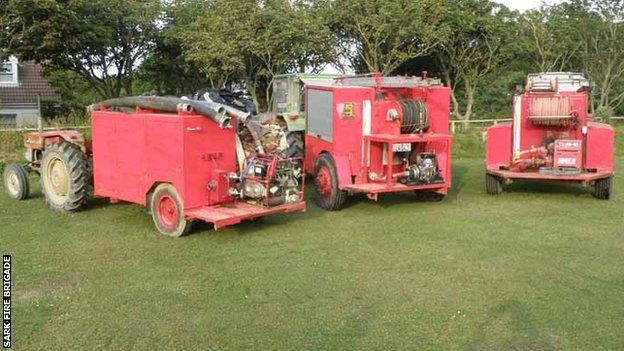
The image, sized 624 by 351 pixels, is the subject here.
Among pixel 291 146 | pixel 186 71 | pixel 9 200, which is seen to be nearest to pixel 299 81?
pixel 291 146

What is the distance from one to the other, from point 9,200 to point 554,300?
27.5 ft

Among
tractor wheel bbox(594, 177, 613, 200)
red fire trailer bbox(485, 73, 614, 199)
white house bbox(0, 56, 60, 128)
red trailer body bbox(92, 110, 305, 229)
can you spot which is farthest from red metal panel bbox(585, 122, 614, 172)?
white house bbox(0, 56, 60, 128)

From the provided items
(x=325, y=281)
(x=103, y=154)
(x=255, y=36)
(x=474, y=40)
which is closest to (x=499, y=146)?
(x=325, y=281)

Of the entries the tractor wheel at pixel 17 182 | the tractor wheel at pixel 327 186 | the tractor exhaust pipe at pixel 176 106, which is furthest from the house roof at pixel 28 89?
the tractor exhaust pipe at pixel 176 106

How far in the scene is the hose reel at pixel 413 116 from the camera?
9.77 m

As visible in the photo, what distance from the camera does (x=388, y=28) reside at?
23141 mm

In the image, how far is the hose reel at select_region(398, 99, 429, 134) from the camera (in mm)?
9773

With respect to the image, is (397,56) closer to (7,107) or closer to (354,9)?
(354,9)

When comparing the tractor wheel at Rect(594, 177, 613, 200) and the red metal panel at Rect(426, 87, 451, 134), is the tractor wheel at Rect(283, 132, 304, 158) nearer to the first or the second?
the red metal panel at Rect(426, 87, 451, 134)

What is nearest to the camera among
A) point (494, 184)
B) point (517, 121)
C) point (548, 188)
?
point (494, 184)

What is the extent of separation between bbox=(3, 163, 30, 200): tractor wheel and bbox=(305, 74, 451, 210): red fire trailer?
4.57 meters

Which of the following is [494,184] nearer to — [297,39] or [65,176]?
[65,176]

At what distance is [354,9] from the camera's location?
23.3m

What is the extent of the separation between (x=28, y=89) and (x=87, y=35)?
11.1 m
